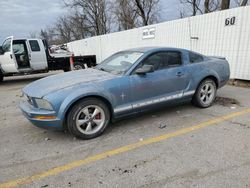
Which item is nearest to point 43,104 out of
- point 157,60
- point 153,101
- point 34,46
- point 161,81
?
point 153,101

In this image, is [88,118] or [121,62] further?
[121,62]

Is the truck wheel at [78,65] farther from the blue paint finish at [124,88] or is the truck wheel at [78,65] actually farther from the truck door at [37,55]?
the blue paint finish at [124,88]

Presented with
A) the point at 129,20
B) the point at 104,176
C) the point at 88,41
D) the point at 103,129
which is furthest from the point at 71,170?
the point at 129,20

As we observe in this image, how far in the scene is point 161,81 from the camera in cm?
440

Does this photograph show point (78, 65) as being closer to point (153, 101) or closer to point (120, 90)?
point (153, 101)

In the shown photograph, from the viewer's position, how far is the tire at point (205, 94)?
5094 mm

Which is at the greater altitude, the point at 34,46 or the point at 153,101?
the point at 34,46

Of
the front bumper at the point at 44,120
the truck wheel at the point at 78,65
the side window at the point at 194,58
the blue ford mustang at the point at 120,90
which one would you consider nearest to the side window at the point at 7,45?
the truck wheel at the point at 78,65

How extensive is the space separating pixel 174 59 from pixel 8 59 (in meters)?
8.50

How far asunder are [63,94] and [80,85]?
0.33 metres

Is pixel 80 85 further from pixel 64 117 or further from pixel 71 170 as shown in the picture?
pixel 71 170

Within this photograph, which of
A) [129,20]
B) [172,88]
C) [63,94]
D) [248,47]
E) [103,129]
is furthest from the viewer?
[129,20]

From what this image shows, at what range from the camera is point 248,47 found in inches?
285

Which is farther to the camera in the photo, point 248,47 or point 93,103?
point 248,47
